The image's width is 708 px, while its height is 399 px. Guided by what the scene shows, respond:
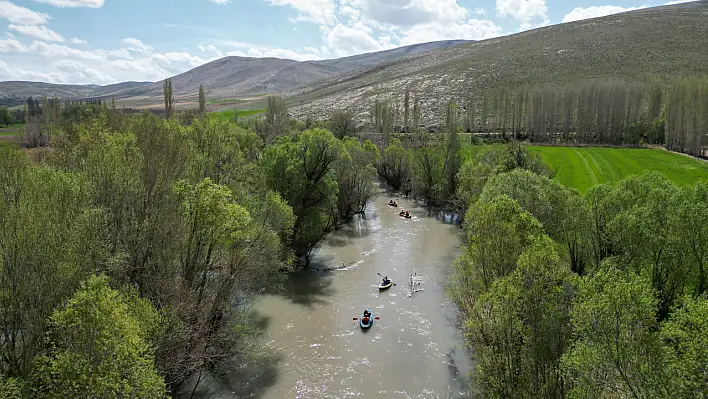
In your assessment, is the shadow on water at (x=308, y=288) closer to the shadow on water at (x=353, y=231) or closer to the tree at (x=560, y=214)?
the shadow on water at (x=353, y=231)

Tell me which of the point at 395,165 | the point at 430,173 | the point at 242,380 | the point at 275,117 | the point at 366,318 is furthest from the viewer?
the point at 275,117

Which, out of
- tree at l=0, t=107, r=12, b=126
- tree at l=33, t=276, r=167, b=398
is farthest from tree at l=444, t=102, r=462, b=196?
tree at l=0, t=107, r=12, b=126

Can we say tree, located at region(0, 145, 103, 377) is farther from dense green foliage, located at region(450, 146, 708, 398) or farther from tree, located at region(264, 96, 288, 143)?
tree, located at region(264, 96, 288, 143)

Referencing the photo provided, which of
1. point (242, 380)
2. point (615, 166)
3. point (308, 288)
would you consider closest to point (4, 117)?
point (308, 288)

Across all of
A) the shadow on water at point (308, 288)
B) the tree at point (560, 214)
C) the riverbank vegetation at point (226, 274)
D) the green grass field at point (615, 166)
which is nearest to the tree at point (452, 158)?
the green grass field at point (615, 166)

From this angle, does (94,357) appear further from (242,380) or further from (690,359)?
(690,359)
